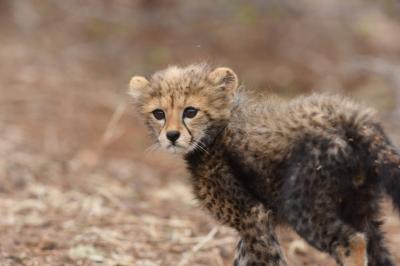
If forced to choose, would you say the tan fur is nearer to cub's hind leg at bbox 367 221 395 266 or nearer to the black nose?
cub's hind leg at bbox 367 221 395 266

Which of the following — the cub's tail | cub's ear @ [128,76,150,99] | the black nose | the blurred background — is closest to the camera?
the cub's tail

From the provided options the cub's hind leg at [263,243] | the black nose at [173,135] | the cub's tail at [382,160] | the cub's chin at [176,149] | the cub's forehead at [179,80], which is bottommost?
the cub's hind leg at [263,243]

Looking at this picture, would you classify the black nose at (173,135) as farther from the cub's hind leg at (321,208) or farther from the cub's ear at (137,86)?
the cub's hind leg at (321,208)

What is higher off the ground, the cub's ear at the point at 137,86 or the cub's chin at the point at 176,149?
the cub's ear at the point at 137,86

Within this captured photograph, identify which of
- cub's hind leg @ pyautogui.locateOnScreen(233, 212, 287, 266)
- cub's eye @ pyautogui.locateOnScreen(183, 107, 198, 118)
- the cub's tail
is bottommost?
cub's hind leg @ pyautogui.locateOnScreen(233, 212, 287, 266)

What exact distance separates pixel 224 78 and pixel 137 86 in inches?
22.9

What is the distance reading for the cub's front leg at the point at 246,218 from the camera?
16.1ft

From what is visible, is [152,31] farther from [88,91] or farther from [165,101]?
[165,101]

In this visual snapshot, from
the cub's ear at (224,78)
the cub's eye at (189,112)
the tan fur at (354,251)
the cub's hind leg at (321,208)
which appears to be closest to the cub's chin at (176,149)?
the cub's eye at (189,112)

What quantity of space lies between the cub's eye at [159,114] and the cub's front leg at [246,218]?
47 centimetres

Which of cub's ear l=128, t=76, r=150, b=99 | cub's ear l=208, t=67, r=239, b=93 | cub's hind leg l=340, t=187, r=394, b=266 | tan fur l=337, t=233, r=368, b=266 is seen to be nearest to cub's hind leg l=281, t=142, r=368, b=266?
tan fur l=337, t=233, r=368, b=266

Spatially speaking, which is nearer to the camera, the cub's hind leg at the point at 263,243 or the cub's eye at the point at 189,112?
the cub's hind leg at the point at 263,243

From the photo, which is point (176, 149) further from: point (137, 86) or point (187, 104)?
point (137, 86)

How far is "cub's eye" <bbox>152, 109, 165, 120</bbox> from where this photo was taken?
5.20 meters
